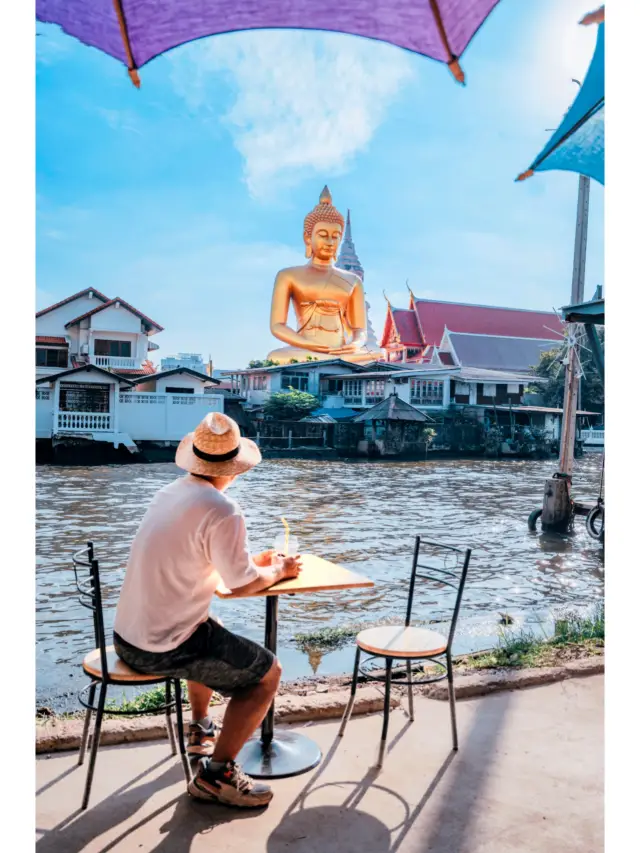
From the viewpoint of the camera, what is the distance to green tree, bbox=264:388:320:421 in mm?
21609

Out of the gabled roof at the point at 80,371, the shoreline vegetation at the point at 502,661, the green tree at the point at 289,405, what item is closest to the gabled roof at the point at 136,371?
the gabled roof at the point at 80,371

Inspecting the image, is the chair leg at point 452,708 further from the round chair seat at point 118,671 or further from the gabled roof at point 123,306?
the gabled roof at point 123,306

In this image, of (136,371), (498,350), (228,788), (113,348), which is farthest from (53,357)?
(228,788)

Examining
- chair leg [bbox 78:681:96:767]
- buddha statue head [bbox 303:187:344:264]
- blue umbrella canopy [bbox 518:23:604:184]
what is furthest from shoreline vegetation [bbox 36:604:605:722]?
blue umbrella canopy [bbox 518:23:604:184]

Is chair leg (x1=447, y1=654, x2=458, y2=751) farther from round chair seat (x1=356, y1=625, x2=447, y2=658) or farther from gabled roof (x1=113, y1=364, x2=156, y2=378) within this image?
gabled roof (x1=113, y1=364, x2=156, y2=378)

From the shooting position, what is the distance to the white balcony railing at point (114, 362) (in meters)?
21.4

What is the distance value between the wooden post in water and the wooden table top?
23.9 ft
